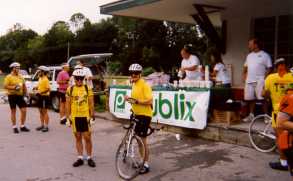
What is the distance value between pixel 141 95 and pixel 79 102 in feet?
4.19

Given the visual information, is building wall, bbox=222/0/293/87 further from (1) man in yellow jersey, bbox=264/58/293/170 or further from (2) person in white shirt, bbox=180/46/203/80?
(1) man in yellow jersey, bbox=264/58/293/170

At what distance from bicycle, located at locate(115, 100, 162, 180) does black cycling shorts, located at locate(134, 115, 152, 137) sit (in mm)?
59

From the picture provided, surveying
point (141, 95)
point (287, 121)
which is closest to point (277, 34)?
point (141, 95)

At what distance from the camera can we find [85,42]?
68.7m

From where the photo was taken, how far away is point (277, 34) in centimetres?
1066

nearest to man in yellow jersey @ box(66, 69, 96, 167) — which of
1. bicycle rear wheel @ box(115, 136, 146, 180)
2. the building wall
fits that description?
bicycle rear wheel @ box(115, 136, 146, 180)

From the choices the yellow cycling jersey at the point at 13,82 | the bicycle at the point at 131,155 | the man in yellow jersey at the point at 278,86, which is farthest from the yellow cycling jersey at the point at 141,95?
the yellow cycling jersey at the point at 13,82

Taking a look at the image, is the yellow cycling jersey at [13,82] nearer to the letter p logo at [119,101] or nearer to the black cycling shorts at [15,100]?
the black cycling shorts at [15,100]

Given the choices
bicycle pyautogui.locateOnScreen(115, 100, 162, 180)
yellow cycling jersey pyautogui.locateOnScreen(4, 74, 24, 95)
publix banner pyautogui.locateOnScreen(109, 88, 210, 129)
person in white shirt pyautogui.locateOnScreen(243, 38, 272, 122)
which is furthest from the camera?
yellow cycling jersey pyautogui.locateOnScreen(4, 74, 24, 95)

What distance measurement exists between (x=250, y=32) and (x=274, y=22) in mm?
790

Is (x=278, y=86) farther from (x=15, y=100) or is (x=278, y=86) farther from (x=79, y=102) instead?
(x=15, y=100)

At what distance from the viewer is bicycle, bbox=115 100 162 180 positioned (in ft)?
20.0

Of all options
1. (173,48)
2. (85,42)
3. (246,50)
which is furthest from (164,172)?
(85,42)

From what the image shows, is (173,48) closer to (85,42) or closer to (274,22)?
(85,42)
